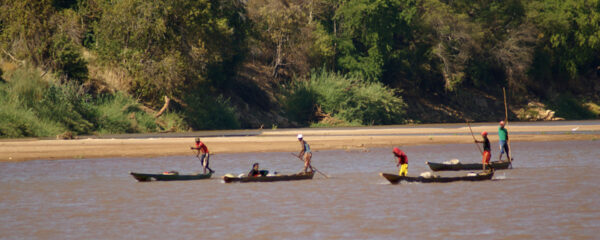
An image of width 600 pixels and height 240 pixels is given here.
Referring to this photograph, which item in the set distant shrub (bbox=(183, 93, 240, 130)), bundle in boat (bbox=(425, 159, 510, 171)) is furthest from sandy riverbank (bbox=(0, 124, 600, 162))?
bundle in boat (bbox=(425, 159, 510, 171))

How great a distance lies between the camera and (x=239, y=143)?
160 feet

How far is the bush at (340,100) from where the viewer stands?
233 ft

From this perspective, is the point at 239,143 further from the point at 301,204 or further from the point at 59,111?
the point at 301,204

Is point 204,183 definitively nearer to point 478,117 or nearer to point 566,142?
point 566,142

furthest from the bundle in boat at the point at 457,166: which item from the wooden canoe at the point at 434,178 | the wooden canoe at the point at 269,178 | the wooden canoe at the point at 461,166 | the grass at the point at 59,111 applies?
the grass at the point at 59,111

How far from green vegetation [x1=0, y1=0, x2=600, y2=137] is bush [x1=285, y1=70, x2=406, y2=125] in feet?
0.38

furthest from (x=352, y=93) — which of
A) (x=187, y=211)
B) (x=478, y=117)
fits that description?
(x=187, y=211)

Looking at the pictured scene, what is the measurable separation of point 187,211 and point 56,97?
33.0m

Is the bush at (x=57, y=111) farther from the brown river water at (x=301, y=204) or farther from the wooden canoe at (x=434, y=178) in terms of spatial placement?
the wooden canoe at (x=434, y=178)

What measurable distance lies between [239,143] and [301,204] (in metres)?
22.4

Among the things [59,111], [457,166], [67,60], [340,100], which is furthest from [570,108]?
[457,166]

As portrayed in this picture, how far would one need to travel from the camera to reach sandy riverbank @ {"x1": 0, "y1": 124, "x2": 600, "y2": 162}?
144ft

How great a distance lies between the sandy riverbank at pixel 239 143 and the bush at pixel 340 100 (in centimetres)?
1230

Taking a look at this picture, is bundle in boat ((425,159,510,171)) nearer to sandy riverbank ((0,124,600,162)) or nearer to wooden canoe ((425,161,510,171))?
wooden canoe ((425,161,510,171))
